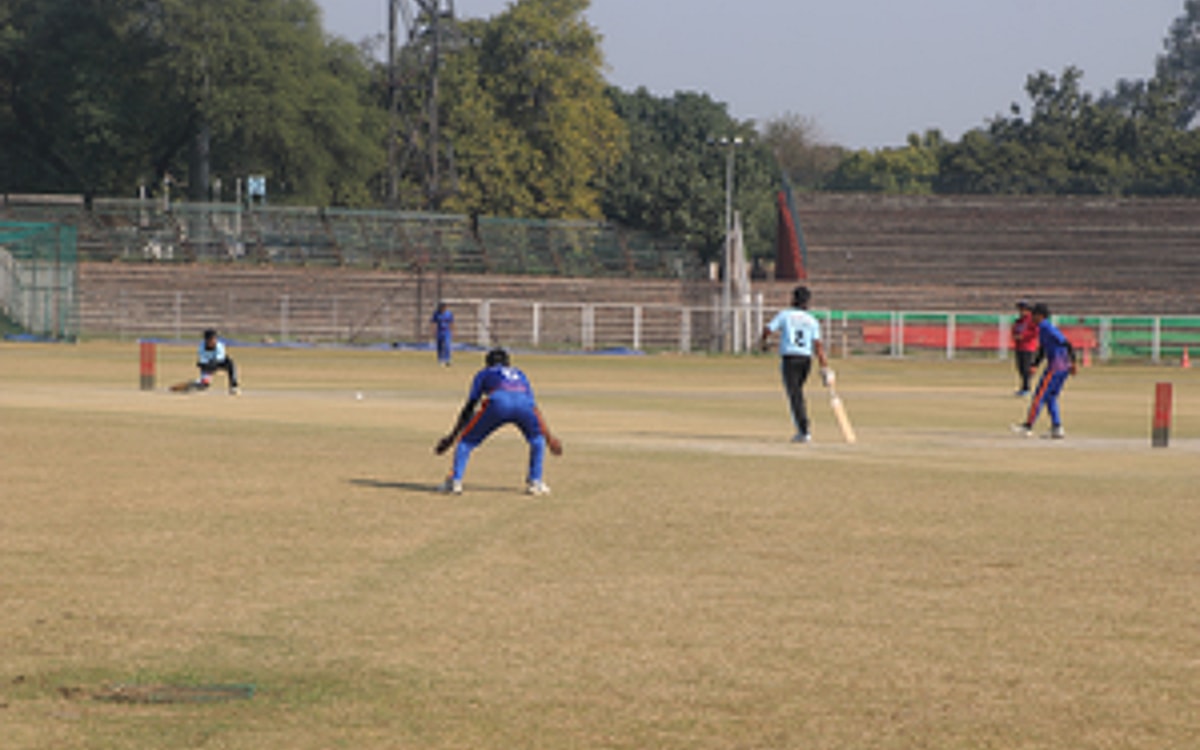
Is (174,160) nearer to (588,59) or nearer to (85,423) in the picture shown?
(588,59)

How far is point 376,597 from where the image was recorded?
34.2ft

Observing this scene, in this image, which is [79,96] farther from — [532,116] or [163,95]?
[532,116]

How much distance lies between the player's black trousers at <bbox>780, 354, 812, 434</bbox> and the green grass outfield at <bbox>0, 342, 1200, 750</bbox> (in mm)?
557

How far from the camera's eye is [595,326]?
72062 millimetres

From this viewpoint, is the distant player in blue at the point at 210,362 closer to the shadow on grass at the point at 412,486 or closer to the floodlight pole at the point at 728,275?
the shadow on grass at the point at 412,486

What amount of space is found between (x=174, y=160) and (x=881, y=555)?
263ft

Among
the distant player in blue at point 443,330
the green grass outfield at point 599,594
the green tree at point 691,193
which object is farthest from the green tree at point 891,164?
the green grass outfield at point 599,594

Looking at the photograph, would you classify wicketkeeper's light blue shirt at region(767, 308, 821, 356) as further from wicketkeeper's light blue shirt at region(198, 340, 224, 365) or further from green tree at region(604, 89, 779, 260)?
green tree at region(604, 89, 779, 260)

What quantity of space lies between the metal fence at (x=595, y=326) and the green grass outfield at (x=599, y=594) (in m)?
46.0

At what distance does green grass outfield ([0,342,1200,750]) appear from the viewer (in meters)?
7.37

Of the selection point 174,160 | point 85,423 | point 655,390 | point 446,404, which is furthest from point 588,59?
point 85,423

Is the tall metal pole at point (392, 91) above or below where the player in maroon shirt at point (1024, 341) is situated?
above

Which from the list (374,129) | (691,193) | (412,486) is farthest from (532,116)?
(412,486)

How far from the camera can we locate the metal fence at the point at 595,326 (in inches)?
2687
